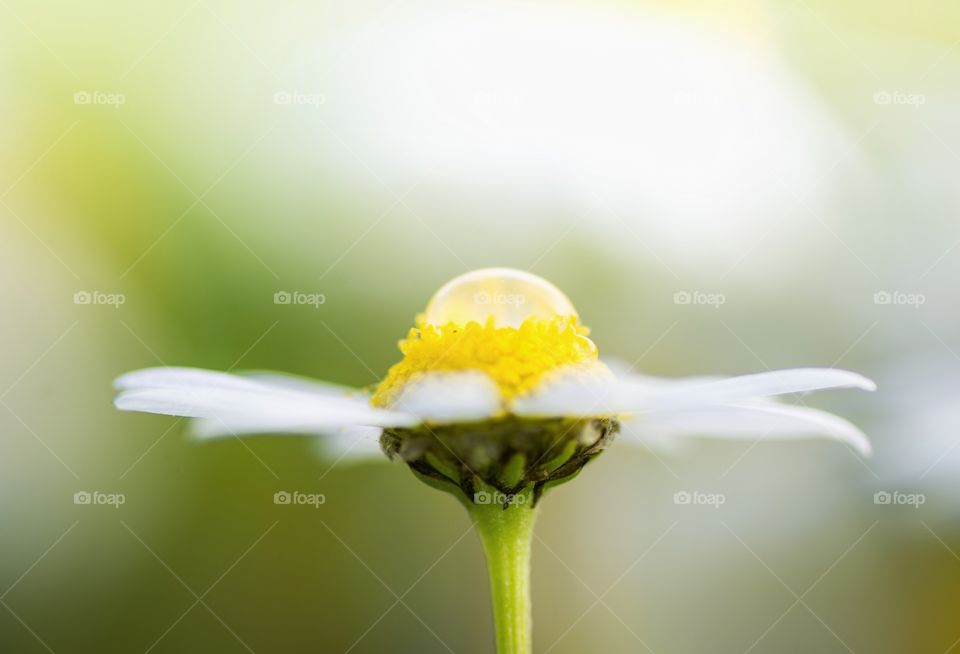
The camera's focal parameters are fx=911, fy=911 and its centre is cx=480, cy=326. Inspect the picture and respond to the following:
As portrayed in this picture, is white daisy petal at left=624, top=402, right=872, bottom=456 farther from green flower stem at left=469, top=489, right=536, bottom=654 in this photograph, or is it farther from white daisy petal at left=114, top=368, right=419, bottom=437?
white daisy petal at left=114, top=368, right=419, bottom=437

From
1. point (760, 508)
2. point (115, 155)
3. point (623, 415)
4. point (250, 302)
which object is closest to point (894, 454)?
point (760, 508)

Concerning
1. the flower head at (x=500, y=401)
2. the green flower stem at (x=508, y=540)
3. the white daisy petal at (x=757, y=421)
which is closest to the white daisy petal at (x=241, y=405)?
the flower head at (x=500, y=401)

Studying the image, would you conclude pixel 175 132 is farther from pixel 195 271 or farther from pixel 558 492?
pixel 558 492

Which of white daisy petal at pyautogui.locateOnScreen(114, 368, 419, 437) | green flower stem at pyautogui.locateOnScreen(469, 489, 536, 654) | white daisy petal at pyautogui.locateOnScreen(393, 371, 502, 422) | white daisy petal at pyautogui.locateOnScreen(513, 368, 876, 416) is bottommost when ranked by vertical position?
green flower stem at pyautogui.locateOnScreen(469, 489, 536, 654)

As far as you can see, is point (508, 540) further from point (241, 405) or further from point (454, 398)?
point (241, 405)

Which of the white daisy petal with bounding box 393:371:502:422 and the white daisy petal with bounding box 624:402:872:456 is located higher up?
the white daisy petal with bounding box 624:402:872:456

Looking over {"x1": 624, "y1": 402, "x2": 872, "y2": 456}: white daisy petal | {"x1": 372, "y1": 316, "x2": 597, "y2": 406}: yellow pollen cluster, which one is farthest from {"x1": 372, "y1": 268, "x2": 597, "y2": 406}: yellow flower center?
{"x1": 624, "y1": 402, "x2": 872, "y2": 456}: white daisy petal

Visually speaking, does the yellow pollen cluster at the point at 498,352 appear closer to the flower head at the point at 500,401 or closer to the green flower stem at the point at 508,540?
the flower head at the point at 500,401
